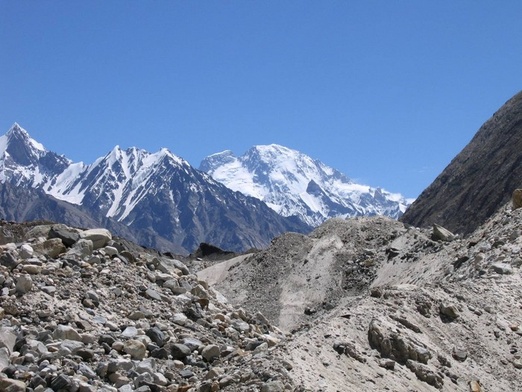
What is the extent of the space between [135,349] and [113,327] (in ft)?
3.18

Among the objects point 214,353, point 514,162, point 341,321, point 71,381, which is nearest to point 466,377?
A: point 341,321

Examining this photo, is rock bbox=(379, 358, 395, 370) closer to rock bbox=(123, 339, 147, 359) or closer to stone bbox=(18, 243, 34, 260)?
rock bbox=(123, 339, 147, 359)

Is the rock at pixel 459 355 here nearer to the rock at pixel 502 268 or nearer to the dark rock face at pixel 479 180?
the rock at pixel 502 268

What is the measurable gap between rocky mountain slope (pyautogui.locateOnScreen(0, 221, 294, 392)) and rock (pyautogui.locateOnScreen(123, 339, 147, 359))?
0.02m

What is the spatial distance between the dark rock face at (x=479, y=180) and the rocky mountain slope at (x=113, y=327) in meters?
68.5

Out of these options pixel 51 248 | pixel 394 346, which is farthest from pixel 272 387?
pixel 51 248

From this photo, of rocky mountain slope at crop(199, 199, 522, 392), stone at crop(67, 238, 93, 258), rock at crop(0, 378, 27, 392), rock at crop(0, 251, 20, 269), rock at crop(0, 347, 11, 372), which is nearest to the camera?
rock at crop(0, 378, 27, 392)

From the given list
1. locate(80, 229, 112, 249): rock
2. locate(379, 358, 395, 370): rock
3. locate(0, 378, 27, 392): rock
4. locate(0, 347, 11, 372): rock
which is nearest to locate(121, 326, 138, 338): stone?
locate(0, 347, 11, 372): rock

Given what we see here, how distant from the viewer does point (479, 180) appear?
9650 cm

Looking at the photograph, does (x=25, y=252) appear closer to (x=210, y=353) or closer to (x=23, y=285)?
(x=23, y=285)

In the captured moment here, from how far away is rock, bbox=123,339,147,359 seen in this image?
1223cm

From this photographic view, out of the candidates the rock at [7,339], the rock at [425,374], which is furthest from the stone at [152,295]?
the rock at [425,374]

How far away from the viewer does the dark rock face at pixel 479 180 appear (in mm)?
86812

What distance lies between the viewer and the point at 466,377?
13.2 metres
